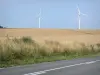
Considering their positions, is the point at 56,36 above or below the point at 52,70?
above

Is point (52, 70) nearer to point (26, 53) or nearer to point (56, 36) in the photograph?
point (26, 53)

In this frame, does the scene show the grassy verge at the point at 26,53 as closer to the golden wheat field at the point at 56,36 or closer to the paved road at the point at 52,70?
the paved road at the point at 52,70

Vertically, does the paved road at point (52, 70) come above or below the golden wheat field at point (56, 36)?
below

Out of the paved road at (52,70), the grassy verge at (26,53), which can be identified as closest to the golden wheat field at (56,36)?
the grassy verge at (26,53)

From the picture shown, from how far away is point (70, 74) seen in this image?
13836mm

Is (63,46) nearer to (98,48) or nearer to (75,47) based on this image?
(75,47)

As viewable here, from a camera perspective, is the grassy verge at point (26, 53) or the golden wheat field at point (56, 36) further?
the golden wheat field at point (56, 36)

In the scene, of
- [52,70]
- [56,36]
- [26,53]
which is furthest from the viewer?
[56,36]

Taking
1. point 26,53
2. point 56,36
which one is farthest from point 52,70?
point 56,36

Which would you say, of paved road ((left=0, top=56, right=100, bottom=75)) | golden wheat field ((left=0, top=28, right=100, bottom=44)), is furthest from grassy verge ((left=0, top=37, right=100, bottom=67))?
golden wheat field ((left=0, top=28, right=100, bottom=44))

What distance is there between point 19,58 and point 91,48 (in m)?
12.8

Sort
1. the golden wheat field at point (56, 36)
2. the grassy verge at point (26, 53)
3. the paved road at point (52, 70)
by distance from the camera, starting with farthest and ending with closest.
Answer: the golden wheat field at point (56, 36)
the grassy verge at point (26, 53)
the paved road at point (52, 70)

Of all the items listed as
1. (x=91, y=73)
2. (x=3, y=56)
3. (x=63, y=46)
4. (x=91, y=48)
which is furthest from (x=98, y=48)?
(x=91, y=73)

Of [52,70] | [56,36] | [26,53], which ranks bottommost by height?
[52,70]
